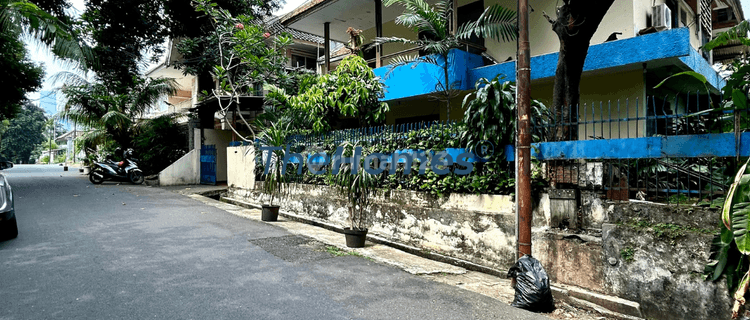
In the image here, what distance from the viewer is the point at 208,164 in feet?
51.3

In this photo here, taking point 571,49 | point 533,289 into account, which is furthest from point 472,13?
point 533,289

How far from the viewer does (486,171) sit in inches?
219

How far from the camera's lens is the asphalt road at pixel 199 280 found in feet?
12.0

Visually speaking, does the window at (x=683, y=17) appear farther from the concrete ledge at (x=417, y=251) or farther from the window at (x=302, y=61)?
the window at (x=302, y=61)

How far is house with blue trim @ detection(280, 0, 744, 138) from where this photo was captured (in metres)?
7.20

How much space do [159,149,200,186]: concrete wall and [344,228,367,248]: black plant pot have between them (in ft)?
36.4

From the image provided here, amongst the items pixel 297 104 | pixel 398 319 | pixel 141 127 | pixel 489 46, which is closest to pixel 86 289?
pixel 398 319

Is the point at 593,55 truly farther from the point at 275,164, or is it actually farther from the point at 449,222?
the point at 275,164

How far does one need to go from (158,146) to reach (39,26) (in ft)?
36.0

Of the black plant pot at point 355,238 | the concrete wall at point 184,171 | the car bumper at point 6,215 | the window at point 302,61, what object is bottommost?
the black plant pot at point 355,238

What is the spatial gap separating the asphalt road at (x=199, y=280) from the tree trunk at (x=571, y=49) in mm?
2337

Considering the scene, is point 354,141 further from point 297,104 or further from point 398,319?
point 398,319

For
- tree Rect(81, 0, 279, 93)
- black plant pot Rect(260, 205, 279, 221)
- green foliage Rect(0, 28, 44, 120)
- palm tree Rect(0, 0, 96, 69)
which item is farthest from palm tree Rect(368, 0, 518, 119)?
green foliage Rect(0, 28, 44, 120)

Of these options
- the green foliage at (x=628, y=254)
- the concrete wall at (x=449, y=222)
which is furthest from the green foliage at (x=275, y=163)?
the green foliage at (x=628, y=254)
